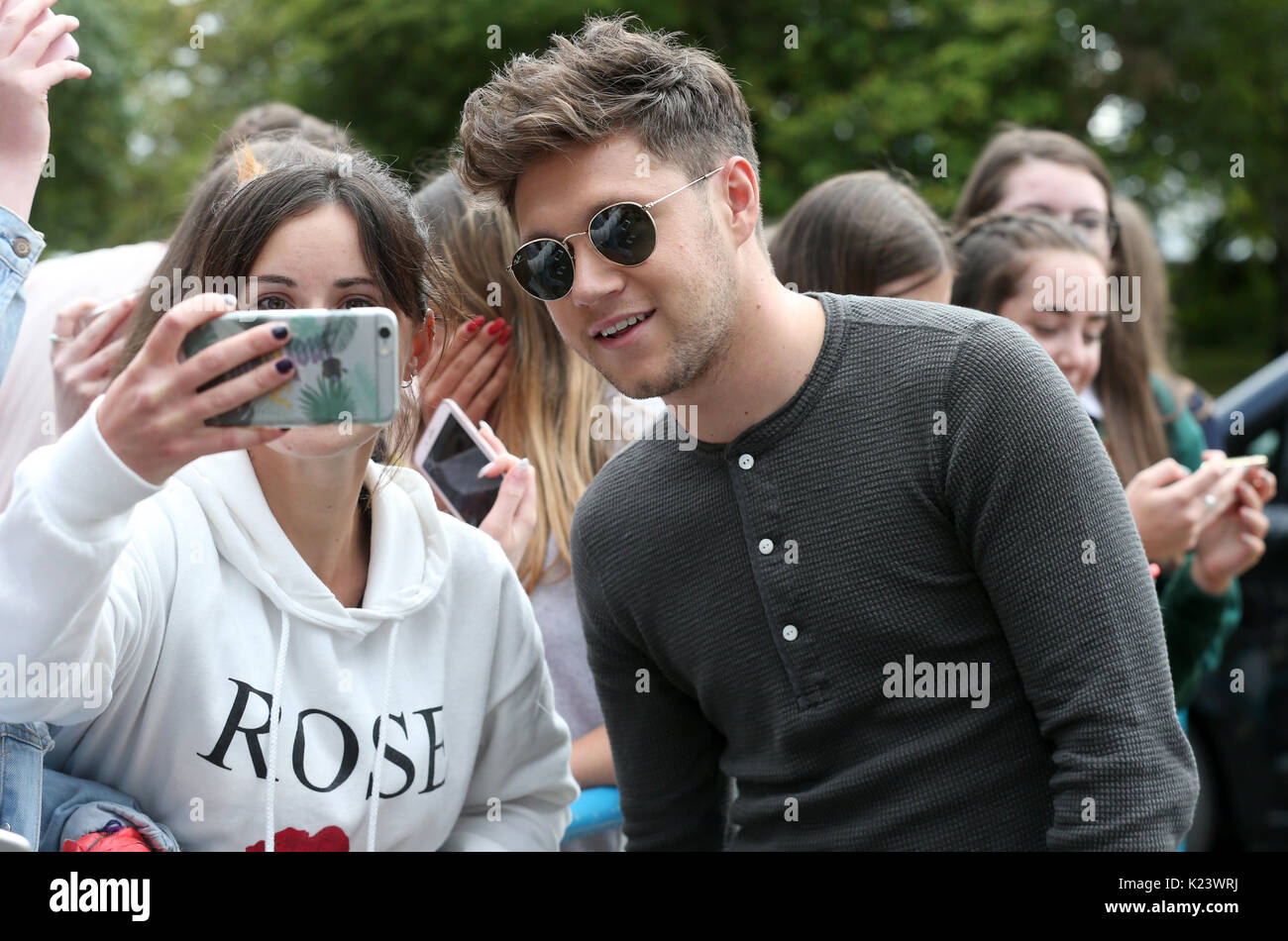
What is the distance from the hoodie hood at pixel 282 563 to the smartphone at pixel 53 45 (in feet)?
2.33

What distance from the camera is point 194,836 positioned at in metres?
2.06

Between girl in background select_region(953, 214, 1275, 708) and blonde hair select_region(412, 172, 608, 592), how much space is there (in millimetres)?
1108

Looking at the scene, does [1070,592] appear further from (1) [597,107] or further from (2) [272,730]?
(2) [272,730]

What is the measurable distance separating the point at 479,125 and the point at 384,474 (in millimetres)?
648

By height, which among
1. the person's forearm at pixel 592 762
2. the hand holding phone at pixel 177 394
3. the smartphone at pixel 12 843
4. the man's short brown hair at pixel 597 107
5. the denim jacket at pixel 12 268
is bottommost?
the person's forearm at pixel 592 762

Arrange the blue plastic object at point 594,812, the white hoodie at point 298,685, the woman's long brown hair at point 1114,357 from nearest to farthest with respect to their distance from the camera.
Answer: the white hoodie at point 298,685 < the blue plastic object at point 594,812 < the woman's long brown hair at point 1114,357

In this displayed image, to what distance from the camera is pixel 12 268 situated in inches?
81.1

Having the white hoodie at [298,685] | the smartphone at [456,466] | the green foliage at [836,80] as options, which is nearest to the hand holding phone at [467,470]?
the smartphone at [456,466]

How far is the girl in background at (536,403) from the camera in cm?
302

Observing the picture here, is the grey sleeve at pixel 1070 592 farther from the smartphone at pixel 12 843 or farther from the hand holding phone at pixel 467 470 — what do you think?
the smartphone at pixel 12 843

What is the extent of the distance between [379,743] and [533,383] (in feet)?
3.68

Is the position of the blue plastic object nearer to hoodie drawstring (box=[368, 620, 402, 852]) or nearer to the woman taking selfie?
the woman taking selfie

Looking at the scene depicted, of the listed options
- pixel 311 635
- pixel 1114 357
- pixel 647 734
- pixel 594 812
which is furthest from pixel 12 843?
pixel 1114 357
